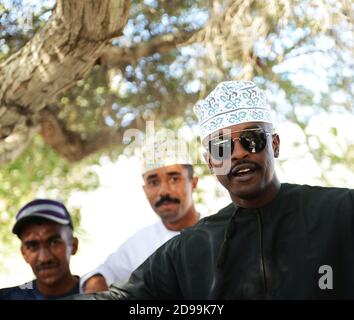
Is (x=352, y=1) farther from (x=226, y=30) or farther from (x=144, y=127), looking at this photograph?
(x=144, y=127)

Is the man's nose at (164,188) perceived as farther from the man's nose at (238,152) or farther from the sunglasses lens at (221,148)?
the man's nose at (238,152)

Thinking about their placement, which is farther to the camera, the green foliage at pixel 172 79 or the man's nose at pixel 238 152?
the green foliage at pixel 172 79

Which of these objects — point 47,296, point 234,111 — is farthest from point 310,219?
point 47,296

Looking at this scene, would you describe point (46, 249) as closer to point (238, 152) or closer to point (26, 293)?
point (26, 293)

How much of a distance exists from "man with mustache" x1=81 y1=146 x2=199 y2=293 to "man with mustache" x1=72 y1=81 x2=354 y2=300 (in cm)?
113

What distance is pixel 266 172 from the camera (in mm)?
2543

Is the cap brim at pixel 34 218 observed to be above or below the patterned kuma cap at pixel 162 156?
below

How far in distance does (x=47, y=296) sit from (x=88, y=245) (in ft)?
10.1

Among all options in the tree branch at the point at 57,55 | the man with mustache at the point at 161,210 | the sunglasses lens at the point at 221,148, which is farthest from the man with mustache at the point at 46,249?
the sunglasses lens at the point at 221,148

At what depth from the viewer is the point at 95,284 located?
3.56m

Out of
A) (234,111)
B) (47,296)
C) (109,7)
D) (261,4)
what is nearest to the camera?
(234,111)

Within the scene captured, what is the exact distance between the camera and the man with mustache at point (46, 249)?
340 centimetres

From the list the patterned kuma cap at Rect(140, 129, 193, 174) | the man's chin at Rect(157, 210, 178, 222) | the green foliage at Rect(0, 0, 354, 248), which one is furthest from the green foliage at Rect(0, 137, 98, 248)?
the man's chin at Rect(157, 210, 178, 222)

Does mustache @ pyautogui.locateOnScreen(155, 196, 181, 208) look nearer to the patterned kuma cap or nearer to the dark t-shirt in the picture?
the patterned kuma cap
